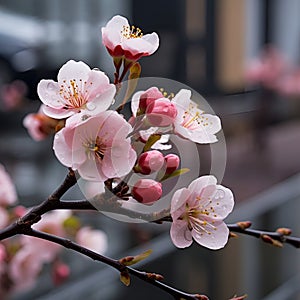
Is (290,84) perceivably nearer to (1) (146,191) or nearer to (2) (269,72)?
(2) (269,72)

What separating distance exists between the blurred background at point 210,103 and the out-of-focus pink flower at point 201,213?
1.48 feet

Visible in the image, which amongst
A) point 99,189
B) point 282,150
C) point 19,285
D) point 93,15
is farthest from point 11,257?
point 93,15

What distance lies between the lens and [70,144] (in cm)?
30

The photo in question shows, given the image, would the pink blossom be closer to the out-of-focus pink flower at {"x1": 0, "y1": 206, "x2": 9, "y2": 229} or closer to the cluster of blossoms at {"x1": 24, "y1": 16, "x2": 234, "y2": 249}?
the cluster of blossoms at {"x1": 24, "y1": 16, "x2": 234, "y2": 249}

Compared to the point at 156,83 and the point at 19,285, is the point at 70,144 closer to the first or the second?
the point at 156,83

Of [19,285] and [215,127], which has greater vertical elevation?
[215,127]

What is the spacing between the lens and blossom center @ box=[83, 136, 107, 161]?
300mm

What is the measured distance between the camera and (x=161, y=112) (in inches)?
12.0

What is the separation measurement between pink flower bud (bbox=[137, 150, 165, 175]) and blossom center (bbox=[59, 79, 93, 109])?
40mm

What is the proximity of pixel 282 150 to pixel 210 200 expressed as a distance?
333 cm

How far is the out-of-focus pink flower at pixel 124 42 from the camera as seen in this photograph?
1.04ft

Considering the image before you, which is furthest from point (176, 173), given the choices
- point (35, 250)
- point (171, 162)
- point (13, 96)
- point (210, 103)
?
point (210, 103)

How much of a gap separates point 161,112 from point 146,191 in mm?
38

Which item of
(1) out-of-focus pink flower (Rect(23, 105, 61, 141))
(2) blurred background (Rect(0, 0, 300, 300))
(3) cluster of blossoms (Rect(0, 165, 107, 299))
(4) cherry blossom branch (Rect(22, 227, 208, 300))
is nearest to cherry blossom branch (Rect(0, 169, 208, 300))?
(4) cherry blossom branch (Rect(22, 227, 208, 300))
